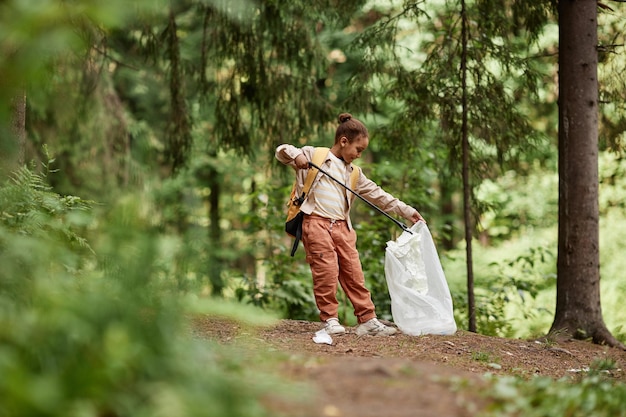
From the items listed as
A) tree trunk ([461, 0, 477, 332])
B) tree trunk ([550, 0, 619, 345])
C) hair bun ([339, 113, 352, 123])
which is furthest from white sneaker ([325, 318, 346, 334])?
tree trunk ([550, 0, 619, 345])

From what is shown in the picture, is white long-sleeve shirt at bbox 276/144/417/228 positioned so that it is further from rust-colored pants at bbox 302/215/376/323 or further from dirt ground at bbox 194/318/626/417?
dirt ground at bbox 194/318/626/417

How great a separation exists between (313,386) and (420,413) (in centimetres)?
48

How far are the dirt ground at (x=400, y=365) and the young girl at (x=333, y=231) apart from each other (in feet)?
0.76

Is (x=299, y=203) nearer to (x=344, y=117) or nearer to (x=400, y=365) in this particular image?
(x=344, y=117)

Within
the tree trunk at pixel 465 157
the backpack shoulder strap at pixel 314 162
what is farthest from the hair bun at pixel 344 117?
the tree trunk at pixel 465 157

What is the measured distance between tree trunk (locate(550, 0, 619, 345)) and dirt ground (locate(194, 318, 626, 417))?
42cm

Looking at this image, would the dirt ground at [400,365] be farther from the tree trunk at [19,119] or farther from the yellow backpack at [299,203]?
the tree trunk at [19,119]

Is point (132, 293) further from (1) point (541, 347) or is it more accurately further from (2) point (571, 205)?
(2) point (571, 205)

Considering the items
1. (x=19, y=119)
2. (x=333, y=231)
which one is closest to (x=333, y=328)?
(x=333, y=231)

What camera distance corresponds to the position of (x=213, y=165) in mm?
14922

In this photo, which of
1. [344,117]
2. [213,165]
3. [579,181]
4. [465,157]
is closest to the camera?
[344,117]

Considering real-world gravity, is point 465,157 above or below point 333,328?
above

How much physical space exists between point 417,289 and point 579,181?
2.60 m

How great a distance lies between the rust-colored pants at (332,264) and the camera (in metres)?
5.71
